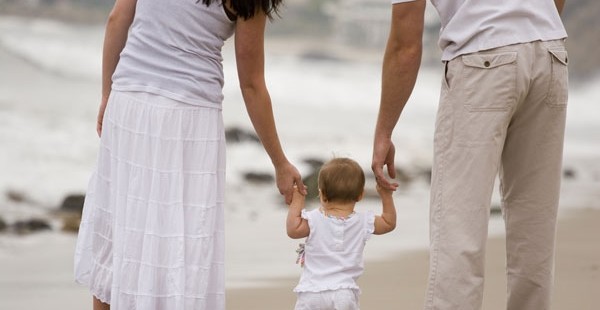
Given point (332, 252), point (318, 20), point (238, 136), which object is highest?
point (318, 20)

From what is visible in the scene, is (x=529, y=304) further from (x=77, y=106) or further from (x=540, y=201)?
(x=77, y=106)

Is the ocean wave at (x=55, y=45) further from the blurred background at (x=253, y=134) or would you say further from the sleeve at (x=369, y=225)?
the sleeve at (x=369, y=225)

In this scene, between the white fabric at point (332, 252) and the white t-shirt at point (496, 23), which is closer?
the white t-shirt at point (496, 23)

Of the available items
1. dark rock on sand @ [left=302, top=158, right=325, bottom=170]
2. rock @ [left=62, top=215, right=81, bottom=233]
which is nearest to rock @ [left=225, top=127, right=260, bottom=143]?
dark rock on sand @ [left=302, top=158, right=325, bottom=170]

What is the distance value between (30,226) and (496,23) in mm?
4612

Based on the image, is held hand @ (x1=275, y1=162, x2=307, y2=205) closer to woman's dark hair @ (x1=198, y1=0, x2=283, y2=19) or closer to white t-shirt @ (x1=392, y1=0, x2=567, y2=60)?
woman's dark hair @ (x1=198, y1=0, x2=283, y2=19)

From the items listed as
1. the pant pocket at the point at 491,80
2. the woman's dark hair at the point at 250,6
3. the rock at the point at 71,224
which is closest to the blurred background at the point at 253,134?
the rock at the point at 71,224

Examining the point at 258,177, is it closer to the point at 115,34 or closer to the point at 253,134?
the point at 253,134

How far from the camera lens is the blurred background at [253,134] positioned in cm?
611

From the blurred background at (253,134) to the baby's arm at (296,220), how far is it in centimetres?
167

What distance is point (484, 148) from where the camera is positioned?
10.3 feet

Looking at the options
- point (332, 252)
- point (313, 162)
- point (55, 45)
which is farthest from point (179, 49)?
point (55, 45)

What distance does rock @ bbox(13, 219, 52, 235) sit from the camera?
7.01 metres

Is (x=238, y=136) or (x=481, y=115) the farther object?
(x=238, y=136)
